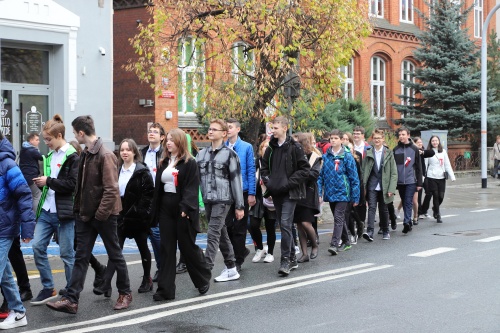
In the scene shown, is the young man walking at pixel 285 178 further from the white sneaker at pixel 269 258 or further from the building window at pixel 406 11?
the building window at pixel 406 11

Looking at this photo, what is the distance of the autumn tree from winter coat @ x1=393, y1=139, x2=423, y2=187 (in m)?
2.57

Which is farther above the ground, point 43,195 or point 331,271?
point 43,195

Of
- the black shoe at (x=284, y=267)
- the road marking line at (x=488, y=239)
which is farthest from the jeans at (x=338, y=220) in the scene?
the road marking line at (x=488, y=239)

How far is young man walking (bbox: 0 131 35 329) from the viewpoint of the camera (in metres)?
7.26

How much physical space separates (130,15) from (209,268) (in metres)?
18.4

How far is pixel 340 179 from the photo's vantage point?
1184cm

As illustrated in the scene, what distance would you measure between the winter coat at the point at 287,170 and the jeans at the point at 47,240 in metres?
2.69

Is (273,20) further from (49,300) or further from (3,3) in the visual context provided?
(49,300)

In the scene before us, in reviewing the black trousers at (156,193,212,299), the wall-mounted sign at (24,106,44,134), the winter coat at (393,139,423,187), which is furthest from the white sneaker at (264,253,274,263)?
the wall-mounted sign at (24,106,44,134)

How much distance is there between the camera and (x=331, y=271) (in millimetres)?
10273

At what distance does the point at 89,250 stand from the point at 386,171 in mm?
6798

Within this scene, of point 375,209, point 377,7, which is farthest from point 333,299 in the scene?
point 377,7

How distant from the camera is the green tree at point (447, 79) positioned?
32844 millimetres

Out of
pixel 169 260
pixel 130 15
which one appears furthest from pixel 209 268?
pixel 130 15
